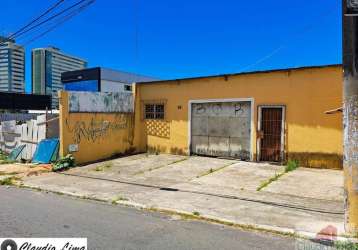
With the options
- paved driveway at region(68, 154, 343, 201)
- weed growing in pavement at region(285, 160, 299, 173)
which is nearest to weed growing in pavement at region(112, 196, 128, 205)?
paved driveway at region(68, 154, 343, 201)

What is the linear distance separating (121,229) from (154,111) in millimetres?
10249

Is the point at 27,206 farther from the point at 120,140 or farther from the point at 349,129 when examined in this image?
the point at 120,140

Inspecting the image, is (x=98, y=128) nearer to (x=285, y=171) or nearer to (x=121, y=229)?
(x=285, y=171)

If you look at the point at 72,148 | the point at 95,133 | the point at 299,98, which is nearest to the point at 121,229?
the point at 72,148

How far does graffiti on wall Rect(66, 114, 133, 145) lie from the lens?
43.3 ft

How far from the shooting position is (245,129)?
12836 mm

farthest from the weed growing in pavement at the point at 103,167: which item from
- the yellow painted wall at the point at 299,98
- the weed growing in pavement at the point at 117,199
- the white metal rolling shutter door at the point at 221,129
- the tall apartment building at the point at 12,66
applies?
the tall apartment building at the point at 12,66

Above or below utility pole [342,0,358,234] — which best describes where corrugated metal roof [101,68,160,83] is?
above

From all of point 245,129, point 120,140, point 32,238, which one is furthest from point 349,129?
point 120,140

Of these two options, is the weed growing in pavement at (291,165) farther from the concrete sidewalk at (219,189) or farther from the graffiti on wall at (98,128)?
the graffiti on wall at (98,128)

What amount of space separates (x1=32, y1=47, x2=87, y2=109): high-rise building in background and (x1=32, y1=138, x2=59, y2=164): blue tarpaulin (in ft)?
20.4

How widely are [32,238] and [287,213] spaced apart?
174 inches

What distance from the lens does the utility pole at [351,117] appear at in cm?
496

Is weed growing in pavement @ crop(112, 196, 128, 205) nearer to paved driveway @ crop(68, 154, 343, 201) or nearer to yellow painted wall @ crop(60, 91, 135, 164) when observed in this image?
paved driveway @ crop(68, 154, 343, 201)
